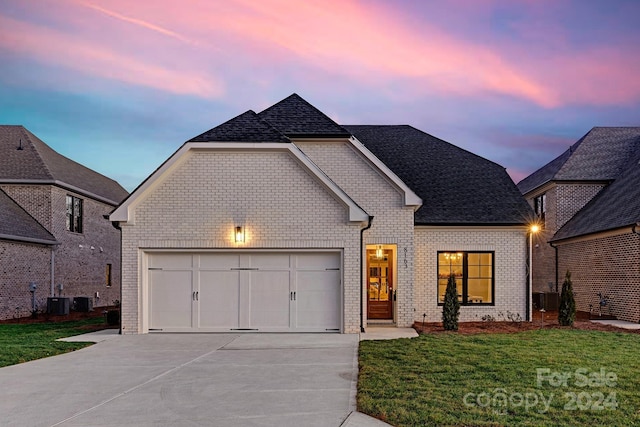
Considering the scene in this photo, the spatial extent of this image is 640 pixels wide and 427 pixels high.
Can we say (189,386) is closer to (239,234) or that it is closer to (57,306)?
(239,234)

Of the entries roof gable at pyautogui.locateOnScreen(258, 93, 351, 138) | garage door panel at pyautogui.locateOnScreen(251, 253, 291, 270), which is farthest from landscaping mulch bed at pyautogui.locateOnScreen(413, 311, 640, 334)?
roof gable at pyautogui.locateOnScreen(258, 93, 351, 138)

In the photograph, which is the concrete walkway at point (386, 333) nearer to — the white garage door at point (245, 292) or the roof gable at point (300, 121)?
the white garage door at point (245, 292)

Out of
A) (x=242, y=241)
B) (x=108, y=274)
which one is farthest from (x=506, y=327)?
(x=108, y=274)

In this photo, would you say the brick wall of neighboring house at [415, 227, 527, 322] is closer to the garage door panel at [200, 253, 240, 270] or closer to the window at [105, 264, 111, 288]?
the garage door panel at [200, 253, 240, 270]

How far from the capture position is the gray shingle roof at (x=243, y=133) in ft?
47.6

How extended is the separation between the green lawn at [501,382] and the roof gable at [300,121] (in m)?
6.68

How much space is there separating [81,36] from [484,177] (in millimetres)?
14925

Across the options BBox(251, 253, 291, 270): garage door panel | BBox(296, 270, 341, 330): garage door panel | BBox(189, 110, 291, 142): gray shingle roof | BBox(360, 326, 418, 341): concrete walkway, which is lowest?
BBox(360, 326, 418, 341): concrete walkway

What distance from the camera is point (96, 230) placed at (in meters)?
26.8

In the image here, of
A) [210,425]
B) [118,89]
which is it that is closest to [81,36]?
[118,89]

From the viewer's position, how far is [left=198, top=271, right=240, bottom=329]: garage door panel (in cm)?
1455

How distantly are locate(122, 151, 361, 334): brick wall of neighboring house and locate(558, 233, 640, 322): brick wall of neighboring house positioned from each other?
9189 mm

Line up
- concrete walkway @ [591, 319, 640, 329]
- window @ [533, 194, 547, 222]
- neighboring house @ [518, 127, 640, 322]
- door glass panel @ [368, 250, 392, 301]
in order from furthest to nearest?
window @ [533, 194, 547, 222], neighboring house @ [518, 127, 640, 322], door glass panel @ [368, 250, 392, 301], concrete walkway @ [591, 319, 640, 329]

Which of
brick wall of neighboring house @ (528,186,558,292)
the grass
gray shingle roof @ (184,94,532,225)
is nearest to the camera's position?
the grass
